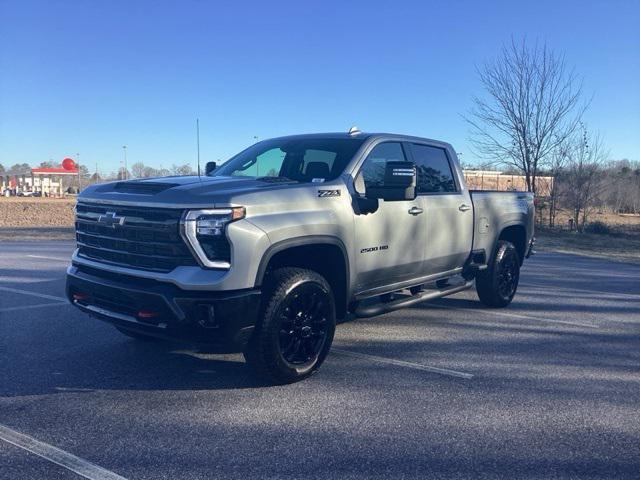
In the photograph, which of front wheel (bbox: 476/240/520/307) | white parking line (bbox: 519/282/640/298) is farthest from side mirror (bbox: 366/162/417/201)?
white parking line (bbox: 519/282/640/298)

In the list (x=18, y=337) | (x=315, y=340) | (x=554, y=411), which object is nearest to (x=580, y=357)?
(x=554, y=411)

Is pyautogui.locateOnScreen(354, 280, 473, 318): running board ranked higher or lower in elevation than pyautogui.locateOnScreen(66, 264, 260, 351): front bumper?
lower

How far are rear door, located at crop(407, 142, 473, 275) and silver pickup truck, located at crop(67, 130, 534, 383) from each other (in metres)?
0.02

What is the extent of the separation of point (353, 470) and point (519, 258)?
566 cm

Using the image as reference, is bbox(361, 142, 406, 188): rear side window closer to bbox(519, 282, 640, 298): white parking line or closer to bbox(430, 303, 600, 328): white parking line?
bbox(430, 303, 600, 328): white parking line

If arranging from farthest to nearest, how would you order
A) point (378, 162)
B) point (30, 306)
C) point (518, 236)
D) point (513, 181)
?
point (513, 181) < point (518, 236) < point (30, 306) < point (378, 162)

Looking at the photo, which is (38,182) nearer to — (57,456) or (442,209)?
(442,209)

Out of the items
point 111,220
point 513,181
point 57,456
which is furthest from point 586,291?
point 513,181

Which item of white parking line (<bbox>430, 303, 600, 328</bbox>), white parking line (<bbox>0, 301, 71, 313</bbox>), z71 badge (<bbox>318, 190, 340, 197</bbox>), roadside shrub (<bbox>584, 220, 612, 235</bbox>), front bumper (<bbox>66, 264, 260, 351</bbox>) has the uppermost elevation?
z71 badge (<bbox>318, 190, 340, 197</bbox>)

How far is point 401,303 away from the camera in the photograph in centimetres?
561

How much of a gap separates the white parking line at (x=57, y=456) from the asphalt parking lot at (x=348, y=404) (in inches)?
0.6

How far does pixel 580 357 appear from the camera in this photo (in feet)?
18.3

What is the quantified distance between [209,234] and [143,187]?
2.89 feet

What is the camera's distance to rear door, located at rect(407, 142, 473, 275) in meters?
6.13
